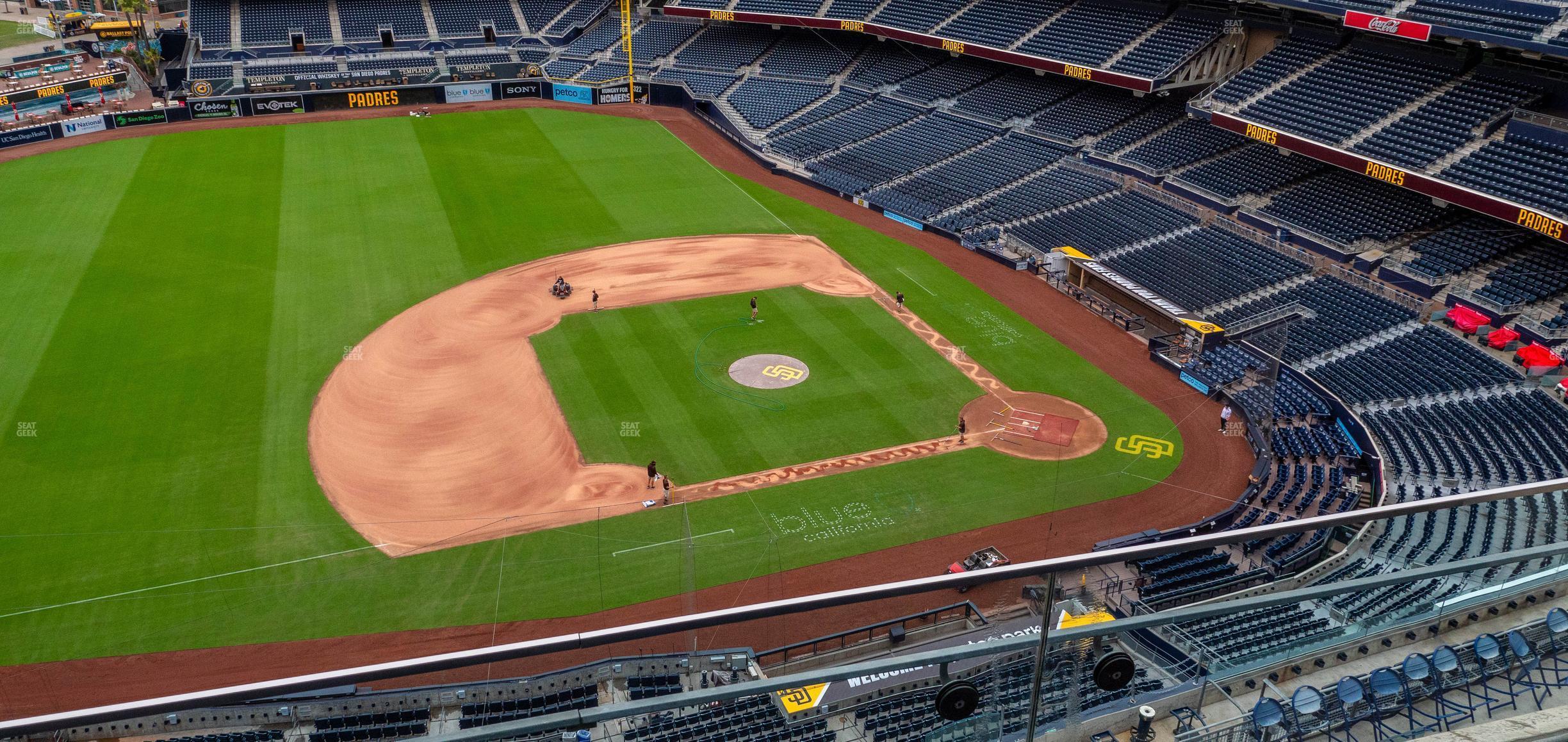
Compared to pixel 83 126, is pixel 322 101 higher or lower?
higher

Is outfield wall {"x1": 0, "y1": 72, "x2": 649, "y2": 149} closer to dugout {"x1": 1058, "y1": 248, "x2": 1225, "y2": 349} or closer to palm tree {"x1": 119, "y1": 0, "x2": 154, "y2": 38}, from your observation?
palm tree {"x1": 119, "y1": 0, "x2": 154, "y2": 38}

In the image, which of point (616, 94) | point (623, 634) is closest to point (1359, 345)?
point (623, 634)

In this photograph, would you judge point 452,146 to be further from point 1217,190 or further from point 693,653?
point 693,653

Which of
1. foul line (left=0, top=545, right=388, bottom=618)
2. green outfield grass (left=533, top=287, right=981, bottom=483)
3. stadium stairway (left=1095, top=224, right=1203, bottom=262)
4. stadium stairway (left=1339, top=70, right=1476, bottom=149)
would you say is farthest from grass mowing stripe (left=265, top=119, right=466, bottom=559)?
stadium stairway (left=1339, top=70, right=1476, bottom=149)

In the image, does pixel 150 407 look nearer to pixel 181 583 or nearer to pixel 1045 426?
pixel 181 583

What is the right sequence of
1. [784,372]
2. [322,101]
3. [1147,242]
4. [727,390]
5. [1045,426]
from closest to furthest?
1. [1045,426]
2. [727,390]
3. [784,372]
4. [1147,242]
5. [322,101]

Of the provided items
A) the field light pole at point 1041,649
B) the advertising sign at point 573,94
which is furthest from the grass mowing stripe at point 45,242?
the field light pole at point 1041,649
